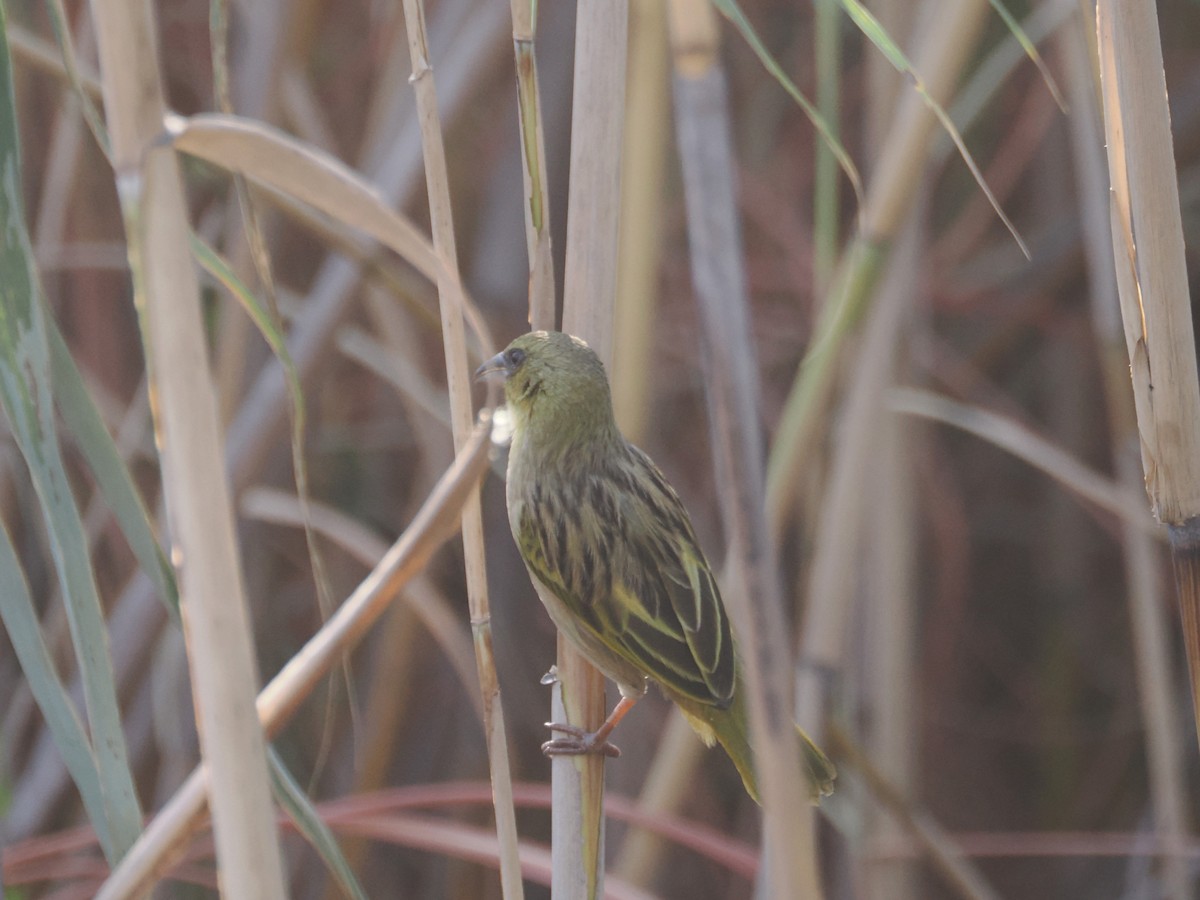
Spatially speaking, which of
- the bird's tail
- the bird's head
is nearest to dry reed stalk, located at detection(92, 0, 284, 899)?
the bird's head

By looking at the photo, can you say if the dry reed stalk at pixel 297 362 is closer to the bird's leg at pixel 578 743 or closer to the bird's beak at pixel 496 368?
the bird's beak at pixel 496 368

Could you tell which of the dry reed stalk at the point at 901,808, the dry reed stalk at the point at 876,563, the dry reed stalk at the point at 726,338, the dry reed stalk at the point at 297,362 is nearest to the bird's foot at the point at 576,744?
the dry reed stalk at the point at 726,338

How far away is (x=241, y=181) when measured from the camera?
1047 millimetres

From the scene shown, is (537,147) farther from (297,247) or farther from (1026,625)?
(1026,625)

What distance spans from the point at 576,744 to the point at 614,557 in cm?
36

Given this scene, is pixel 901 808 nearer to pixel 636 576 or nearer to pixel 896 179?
pixel 636 576

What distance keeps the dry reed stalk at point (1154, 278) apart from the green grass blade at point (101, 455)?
81 cm

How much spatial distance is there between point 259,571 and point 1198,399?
2.00 m

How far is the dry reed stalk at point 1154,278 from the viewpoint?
1.02 m

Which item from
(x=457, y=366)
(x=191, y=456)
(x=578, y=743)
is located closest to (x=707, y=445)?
(x=578, y=743)

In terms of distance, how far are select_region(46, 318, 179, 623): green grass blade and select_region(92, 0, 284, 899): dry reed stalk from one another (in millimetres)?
195

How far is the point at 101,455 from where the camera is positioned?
0.95 metres

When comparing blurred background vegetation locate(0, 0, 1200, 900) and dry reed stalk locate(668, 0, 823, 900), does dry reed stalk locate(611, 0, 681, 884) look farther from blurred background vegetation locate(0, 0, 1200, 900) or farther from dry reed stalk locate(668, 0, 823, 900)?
dry reed stalk locate(668, 0, 823, 900)

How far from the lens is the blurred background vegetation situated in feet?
6.66
